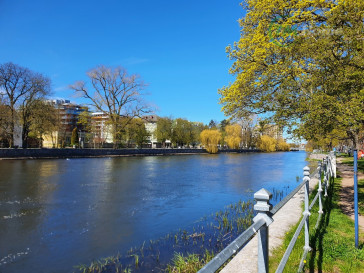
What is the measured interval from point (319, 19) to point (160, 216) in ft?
29.0

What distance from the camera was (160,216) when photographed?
10320 millimetres

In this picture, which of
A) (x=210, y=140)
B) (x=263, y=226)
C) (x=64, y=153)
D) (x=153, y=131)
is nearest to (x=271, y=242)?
(x=263, y=226)

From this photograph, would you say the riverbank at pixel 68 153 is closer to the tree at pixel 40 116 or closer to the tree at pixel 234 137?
the tree at pixel 40 116

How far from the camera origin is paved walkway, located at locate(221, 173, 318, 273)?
4.34m

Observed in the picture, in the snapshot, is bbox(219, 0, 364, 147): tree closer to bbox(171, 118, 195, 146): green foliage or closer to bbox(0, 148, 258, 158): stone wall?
bbox(0, 148, 258, 158): stone wall

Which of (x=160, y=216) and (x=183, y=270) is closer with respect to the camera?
(x=183, y=270)

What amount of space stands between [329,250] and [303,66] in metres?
5.86

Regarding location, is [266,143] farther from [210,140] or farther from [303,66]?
[303,66]

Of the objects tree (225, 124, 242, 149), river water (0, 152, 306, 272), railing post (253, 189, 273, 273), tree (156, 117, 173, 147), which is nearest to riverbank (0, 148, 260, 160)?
tree (156, 117, 173, 147)

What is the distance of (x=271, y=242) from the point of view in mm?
5426

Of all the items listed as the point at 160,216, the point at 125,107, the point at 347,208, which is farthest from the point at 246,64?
the point at 125,107

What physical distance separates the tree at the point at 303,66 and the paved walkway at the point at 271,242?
2574 millimetres

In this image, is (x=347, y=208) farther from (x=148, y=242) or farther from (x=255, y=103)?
(x=148, y=242)

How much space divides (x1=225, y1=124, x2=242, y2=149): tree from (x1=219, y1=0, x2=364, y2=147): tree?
7363cm
